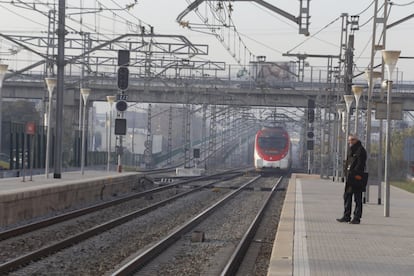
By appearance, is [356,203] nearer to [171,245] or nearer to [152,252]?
[171,245]

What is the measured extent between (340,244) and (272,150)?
154ft

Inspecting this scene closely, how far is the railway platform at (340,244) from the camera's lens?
35.9 ft

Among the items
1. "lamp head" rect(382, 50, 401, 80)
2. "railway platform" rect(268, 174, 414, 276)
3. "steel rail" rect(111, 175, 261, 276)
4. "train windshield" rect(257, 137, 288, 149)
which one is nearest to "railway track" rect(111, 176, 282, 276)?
"steel rail" rect(111, 175, 261, 276)

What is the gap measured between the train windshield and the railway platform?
38527mm

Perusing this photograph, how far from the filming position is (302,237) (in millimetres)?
14672

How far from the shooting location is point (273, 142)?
61062 mm

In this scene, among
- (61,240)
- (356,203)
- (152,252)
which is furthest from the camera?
(356,203)

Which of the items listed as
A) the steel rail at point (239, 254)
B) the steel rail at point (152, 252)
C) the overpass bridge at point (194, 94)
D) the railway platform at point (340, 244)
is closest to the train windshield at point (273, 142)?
the overpass bridge at point (194, 94)

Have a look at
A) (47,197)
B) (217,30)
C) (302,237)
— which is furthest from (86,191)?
(302,237)

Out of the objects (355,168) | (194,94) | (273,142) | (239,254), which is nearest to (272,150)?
(273,142)

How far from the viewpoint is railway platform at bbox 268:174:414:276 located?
10.9 meters

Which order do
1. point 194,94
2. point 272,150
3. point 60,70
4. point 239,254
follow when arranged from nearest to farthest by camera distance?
point 239,254, point 60,70, point 272,150, point 194,94

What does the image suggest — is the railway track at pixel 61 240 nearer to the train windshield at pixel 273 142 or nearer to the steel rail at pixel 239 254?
the steel rail at pixel 239 254

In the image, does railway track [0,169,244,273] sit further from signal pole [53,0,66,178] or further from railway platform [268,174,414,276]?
railway platform [268,174,414,276]
